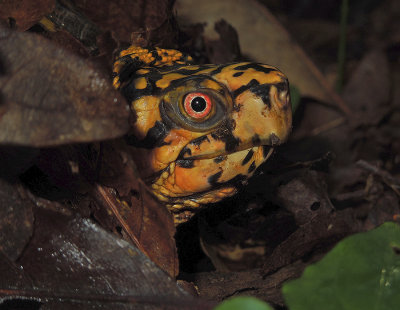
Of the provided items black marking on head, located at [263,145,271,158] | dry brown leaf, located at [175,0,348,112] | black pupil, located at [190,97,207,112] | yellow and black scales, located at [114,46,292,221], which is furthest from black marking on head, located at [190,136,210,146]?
dry brown leaf, located at [175,0,348,112]

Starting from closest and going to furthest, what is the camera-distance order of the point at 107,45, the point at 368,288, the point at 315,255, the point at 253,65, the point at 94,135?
the point at 94,135 < the point at 368,288 < the point at 253,65 < the point at 315,255 < the point at 107,45

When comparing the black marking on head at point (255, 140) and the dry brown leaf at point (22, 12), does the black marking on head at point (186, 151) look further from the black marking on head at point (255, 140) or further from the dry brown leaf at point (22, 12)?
the dry brown leaf at point (22, 12)

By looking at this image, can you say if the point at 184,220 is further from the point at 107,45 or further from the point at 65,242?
the point at 107,45

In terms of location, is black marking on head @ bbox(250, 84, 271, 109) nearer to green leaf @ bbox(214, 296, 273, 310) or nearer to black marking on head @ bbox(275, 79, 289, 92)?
black marking on head @ bbox(275, 79, 289, 92)

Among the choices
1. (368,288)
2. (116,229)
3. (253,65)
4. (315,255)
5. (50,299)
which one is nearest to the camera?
(368,288)

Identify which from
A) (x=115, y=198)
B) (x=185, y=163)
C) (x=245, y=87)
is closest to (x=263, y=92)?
(x=245, y=87)

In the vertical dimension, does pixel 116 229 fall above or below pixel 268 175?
above

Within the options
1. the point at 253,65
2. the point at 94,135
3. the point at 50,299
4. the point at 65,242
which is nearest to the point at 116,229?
the point at 65,242
